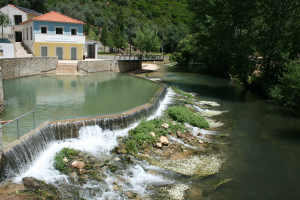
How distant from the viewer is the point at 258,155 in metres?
11.7

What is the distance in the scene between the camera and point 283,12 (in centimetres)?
2388

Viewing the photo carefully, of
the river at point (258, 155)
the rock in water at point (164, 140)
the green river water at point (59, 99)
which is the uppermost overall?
the green river water at point (59, 99)

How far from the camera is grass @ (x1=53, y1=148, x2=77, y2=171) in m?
9.03

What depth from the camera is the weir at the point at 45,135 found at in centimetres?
818

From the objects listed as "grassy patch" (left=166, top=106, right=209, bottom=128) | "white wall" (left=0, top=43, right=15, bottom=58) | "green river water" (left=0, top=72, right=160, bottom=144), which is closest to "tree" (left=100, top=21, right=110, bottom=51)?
"white wall" (left=0, top=43, right=15, bottom=58)

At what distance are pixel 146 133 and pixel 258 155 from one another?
198 inches

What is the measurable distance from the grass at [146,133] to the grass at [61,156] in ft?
7.57

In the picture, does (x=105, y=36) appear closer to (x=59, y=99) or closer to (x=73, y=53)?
(x=73, y=53)

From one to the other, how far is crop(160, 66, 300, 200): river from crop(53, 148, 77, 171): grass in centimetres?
434

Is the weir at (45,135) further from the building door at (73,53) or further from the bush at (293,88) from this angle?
the building door at (73,53)

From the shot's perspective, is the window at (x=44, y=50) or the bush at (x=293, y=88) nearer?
the bush at (x=293, y=88)

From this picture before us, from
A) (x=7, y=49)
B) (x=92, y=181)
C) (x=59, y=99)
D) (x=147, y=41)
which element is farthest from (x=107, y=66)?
(x=92, y=181)

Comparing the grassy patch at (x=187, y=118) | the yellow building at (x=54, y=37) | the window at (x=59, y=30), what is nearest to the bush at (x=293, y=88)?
the grassy patch at (x=187, y=118)

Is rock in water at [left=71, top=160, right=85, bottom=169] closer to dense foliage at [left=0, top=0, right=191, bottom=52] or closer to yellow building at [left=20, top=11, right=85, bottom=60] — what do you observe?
yellow building at [left=20, top=11, right=85, bottom=60]
